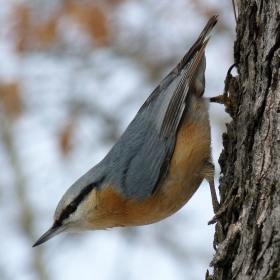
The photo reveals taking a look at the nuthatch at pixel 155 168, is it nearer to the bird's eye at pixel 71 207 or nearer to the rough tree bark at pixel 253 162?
the bird's eye at pixel 71 207

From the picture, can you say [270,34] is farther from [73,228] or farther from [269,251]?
[73,228]

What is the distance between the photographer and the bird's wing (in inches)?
146

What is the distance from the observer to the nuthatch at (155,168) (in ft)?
12.1

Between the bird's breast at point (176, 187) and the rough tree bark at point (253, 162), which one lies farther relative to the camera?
the bird's breast at point (176, 187)

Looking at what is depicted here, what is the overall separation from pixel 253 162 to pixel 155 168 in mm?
1311

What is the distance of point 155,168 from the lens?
12.2ft

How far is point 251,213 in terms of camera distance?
2.41 meters

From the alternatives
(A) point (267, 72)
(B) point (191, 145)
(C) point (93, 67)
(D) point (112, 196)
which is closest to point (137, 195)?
(D) point (112, 196)

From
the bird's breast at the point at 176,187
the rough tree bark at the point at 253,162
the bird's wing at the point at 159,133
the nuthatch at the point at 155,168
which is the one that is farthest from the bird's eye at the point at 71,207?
the rough tree bark at the point at 253,162

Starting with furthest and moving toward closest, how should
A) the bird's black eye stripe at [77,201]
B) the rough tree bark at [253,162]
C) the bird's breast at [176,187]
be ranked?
the bird's black eye stripe at [77,201] → the bird's breast at [176,187] → the rough tree bark at [253,162]

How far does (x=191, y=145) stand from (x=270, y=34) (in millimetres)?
1359

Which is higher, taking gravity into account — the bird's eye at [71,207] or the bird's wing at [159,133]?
the bird's wing at [159,133]

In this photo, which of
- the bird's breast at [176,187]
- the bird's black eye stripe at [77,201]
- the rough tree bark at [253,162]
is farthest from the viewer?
the bird's black eye stripe at [77,201]

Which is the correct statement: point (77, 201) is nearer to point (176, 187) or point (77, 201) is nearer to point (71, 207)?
point (71, 207)
